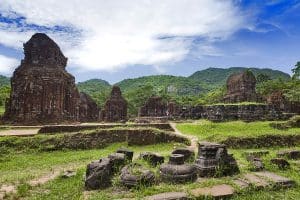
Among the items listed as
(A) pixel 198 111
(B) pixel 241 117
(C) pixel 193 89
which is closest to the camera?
(B) pixel 241 117

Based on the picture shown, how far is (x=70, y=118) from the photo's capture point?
92.5 feet

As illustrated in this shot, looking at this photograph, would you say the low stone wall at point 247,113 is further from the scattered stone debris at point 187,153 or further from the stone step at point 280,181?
the stone step at point 280,181

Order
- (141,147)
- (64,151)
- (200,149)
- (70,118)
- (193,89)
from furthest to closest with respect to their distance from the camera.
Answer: (193,89), (70,118), (141,147), (64,151), (200,149)

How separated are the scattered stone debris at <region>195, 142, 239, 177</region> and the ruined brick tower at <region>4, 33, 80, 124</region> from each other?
1926 cm

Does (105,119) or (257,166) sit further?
(105,119)

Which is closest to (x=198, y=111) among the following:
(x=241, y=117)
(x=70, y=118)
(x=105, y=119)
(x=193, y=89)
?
(x=241, y=117)

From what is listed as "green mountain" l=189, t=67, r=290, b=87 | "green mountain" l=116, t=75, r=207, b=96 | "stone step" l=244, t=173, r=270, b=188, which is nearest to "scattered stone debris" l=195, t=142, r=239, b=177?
"stone step" l=244, t=173, r=270, b=188

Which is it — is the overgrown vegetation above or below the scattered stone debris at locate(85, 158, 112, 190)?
above

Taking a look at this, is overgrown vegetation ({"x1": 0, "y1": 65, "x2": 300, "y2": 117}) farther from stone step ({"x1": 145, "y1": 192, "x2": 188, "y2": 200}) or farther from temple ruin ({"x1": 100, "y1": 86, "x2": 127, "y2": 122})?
stone step ({"x1": 145, "y1": 192, "x2": 188, "y2": 200})

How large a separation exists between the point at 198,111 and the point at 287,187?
18050 millimetres

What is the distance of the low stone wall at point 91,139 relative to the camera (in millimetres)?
15797

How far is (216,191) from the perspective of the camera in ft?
24.4

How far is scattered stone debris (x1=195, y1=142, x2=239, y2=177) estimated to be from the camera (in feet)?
29.5

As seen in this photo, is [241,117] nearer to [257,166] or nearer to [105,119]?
[257,166]
